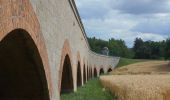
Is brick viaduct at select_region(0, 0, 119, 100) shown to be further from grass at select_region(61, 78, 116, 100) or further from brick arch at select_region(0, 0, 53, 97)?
grass at select_region(61, 78, 116, 100)

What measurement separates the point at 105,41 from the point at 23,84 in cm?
12390

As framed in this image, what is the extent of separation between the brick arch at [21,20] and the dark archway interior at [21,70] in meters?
0.15

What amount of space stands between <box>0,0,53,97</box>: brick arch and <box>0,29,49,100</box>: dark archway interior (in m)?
0.15

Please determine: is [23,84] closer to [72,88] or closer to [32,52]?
[32,52]

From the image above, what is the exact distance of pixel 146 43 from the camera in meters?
110

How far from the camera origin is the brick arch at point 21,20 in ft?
19.3

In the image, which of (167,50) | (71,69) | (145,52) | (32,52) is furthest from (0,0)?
(145,52)

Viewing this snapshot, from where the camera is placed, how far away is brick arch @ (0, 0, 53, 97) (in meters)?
5.88

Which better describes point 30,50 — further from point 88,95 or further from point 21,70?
point 88,95

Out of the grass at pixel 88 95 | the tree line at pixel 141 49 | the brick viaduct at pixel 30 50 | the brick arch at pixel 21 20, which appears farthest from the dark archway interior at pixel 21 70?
the tree line at pixel 141 49

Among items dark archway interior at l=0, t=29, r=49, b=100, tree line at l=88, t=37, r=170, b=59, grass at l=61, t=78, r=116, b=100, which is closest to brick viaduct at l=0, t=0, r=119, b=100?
dark archway interior at l=0, t=29, r=49, b=100

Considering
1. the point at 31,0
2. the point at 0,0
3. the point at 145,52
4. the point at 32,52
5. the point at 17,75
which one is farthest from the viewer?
the point at 145,52

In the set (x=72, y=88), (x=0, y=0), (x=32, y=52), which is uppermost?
(x=0, y=0)

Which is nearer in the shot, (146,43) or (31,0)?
(31,0)
